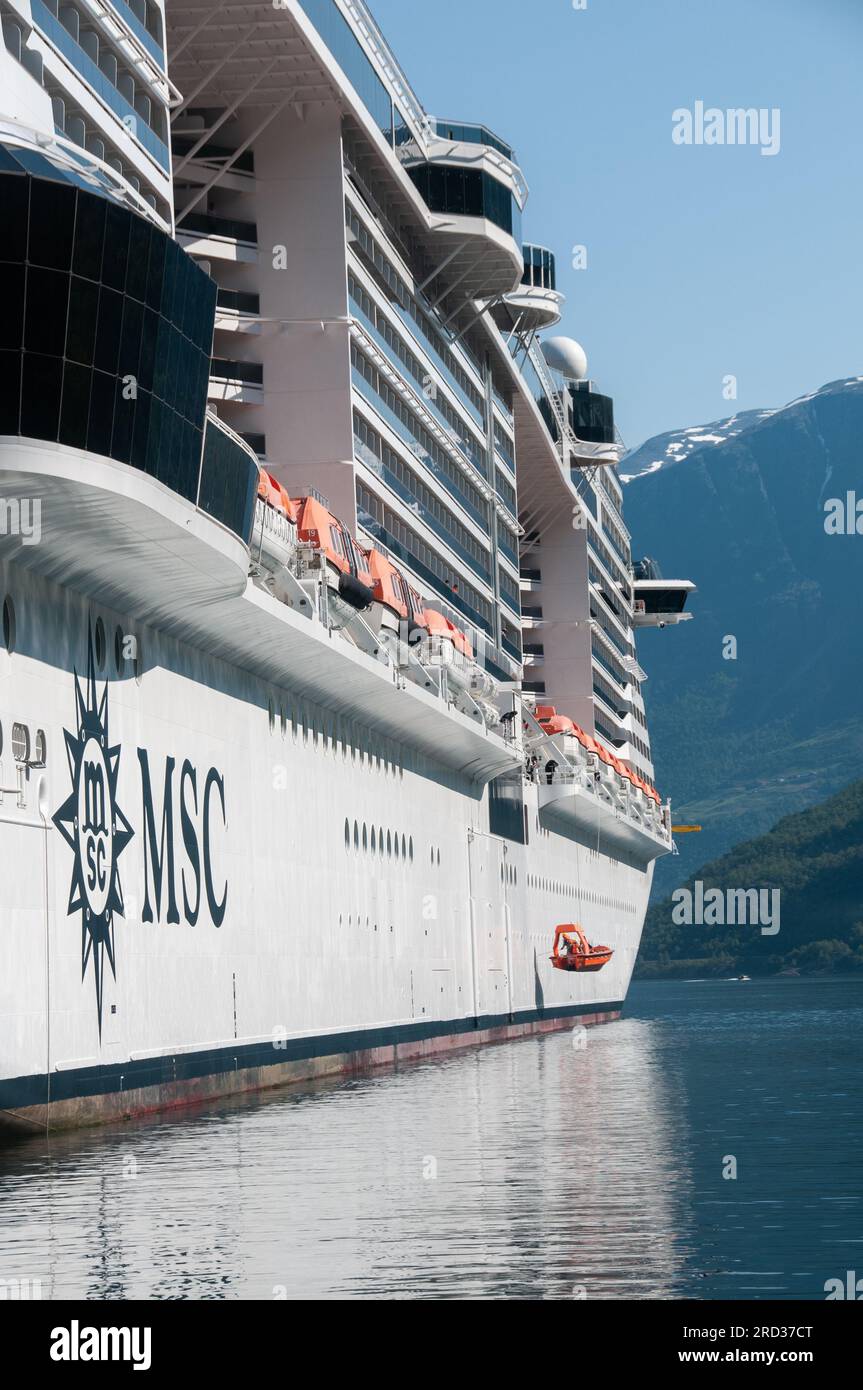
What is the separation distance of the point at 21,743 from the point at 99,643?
3714 millimetres

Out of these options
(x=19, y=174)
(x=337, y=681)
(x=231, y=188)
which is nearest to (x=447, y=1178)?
(x=19, y=174)

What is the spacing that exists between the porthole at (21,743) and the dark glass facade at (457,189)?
38558 mm

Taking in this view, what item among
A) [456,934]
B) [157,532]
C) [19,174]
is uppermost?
[19,174]

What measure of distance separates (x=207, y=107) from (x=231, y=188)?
202cm

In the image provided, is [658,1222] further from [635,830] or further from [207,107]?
[635,830]

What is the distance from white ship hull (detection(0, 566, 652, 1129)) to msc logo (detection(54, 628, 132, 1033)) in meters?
0.05

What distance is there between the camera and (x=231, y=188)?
4909 centimetres

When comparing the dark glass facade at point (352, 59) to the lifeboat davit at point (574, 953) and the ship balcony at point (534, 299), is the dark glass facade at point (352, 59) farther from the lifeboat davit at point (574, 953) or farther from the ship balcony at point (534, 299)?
the lifeboat davit at point (574, 953)

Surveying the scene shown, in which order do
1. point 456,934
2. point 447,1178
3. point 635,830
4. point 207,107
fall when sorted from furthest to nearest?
point 635,830 → point 456,934 → point 207,107 → point 447,1178

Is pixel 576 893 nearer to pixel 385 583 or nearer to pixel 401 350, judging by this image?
pixel 401 350

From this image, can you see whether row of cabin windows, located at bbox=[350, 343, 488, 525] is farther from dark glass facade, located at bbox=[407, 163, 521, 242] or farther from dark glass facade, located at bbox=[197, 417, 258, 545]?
dark glass facade, located at bbox=[197, 417, 258, 545]

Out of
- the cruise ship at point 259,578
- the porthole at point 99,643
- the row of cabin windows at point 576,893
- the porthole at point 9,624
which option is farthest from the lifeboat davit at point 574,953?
the porthole at point 9,624

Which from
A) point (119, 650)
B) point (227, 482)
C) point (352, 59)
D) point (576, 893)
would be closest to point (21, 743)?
point (119, 650)
